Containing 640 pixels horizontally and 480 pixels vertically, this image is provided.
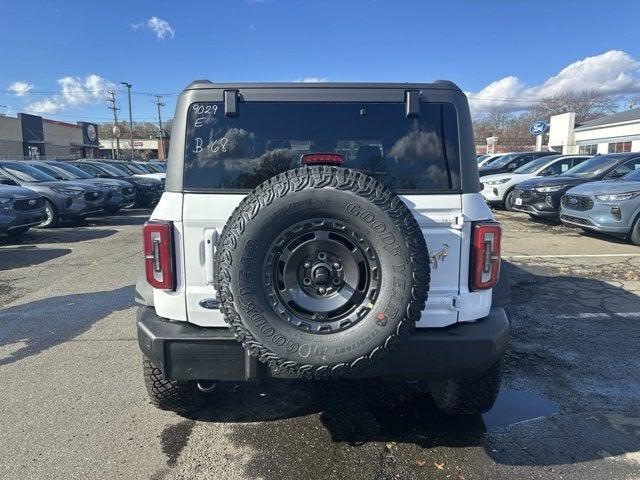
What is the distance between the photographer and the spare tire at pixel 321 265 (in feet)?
7.39

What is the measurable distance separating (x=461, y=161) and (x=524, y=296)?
3644 mm

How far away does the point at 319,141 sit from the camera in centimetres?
274

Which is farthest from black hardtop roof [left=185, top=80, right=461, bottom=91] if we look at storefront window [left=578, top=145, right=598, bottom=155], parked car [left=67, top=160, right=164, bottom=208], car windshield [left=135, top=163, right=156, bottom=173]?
storefront window [left=578, top=145, right=598, bottom=155]

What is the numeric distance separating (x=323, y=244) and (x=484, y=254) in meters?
0.93

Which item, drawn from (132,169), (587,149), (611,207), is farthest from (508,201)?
(587,149)

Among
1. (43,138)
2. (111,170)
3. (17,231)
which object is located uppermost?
(43,138)

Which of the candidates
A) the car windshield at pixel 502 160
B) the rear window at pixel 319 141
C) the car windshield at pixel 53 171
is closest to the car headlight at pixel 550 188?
the car windshield at pixel 502 160

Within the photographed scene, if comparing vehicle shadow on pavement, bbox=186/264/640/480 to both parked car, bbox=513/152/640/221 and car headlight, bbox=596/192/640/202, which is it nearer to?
car headlight, bbox=596/192/640/202

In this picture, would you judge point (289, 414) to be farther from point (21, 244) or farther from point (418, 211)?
point (21, 244)

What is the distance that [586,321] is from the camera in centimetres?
485

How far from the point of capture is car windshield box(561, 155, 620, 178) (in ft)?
36.0

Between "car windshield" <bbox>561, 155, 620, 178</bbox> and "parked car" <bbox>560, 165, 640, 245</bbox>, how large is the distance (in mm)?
1929

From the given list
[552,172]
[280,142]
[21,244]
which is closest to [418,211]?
[280,142]

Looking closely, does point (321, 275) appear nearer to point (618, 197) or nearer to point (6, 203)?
point (618, 197)
